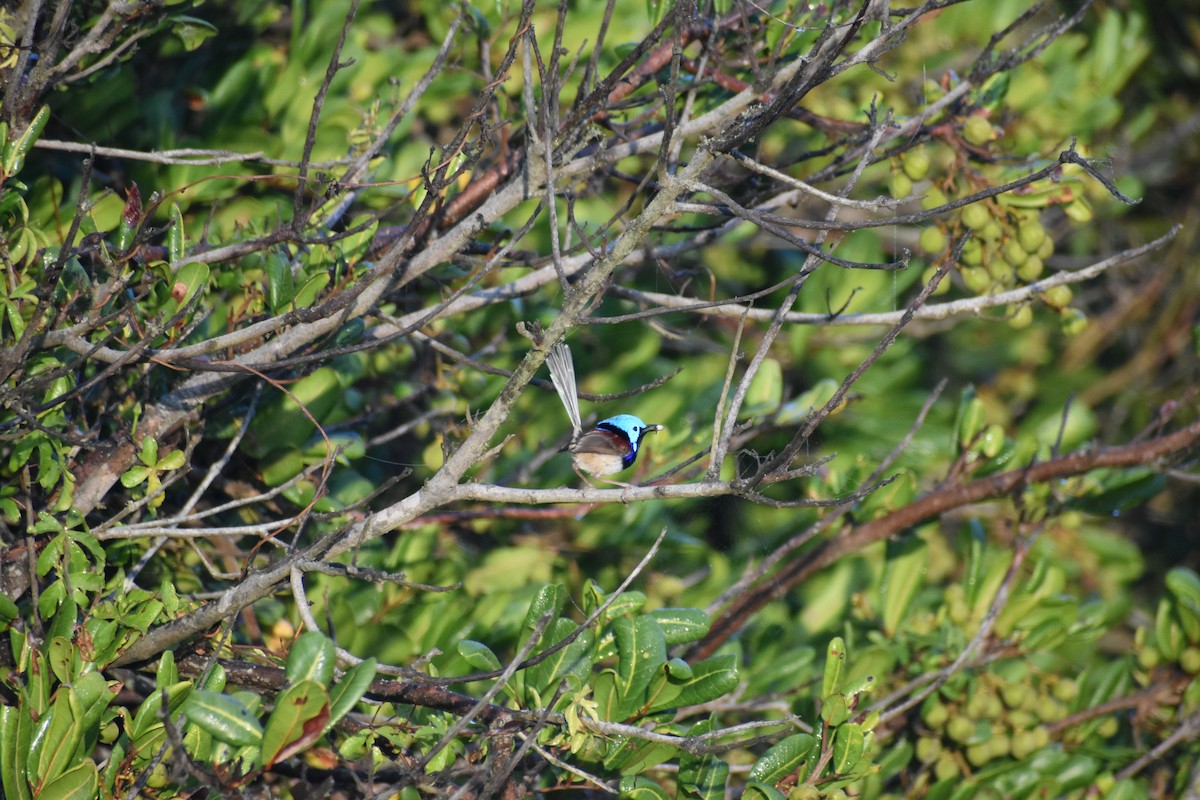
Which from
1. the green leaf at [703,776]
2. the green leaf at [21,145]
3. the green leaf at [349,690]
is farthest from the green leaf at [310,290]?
the green leaf at [703,776]

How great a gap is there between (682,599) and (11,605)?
2336 mm

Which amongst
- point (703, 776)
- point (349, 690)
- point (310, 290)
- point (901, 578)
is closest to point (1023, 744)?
point (901, 578)

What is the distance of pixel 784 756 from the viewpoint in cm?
252

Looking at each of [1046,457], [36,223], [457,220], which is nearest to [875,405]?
[1046,457]

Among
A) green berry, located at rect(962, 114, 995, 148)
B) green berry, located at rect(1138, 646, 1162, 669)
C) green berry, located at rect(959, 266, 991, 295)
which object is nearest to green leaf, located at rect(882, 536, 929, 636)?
green berry, located at rect(1138, 646, 1162, 669)

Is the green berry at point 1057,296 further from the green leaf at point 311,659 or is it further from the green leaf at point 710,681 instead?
the green leaf at point 311,659

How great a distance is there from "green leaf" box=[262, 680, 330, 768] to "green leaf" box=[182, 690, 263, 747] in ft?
0.09

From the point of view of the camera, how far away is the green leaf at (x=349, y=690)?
196cm

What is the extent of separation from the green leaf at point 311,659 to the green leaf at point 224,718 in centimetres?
10

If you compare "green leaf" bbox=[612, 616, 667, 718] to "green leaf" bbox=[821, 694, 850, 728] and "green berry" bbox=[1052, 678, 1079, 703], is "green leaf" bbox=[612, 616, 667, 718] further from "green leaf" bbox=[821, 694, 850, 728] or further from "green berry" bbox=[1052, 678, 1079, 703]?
"green berry" bbox=[1052, 678, 1079, 703]

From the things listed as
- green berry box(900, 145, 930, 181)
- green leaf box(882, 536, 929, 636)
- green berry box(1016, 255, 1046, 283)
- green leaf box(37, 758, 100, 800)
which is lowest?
green leaf box(882, 536, 929, 636)

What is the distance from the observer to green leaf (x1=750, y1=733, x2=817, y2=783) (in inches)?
98.4

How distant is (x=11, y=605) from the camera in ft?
7.50

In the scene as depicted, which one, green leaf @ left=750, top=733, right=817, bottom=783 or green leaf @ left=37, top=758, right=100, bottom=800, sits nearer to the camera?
green leaf @ left=37, top=758, right=100, bottom=800
